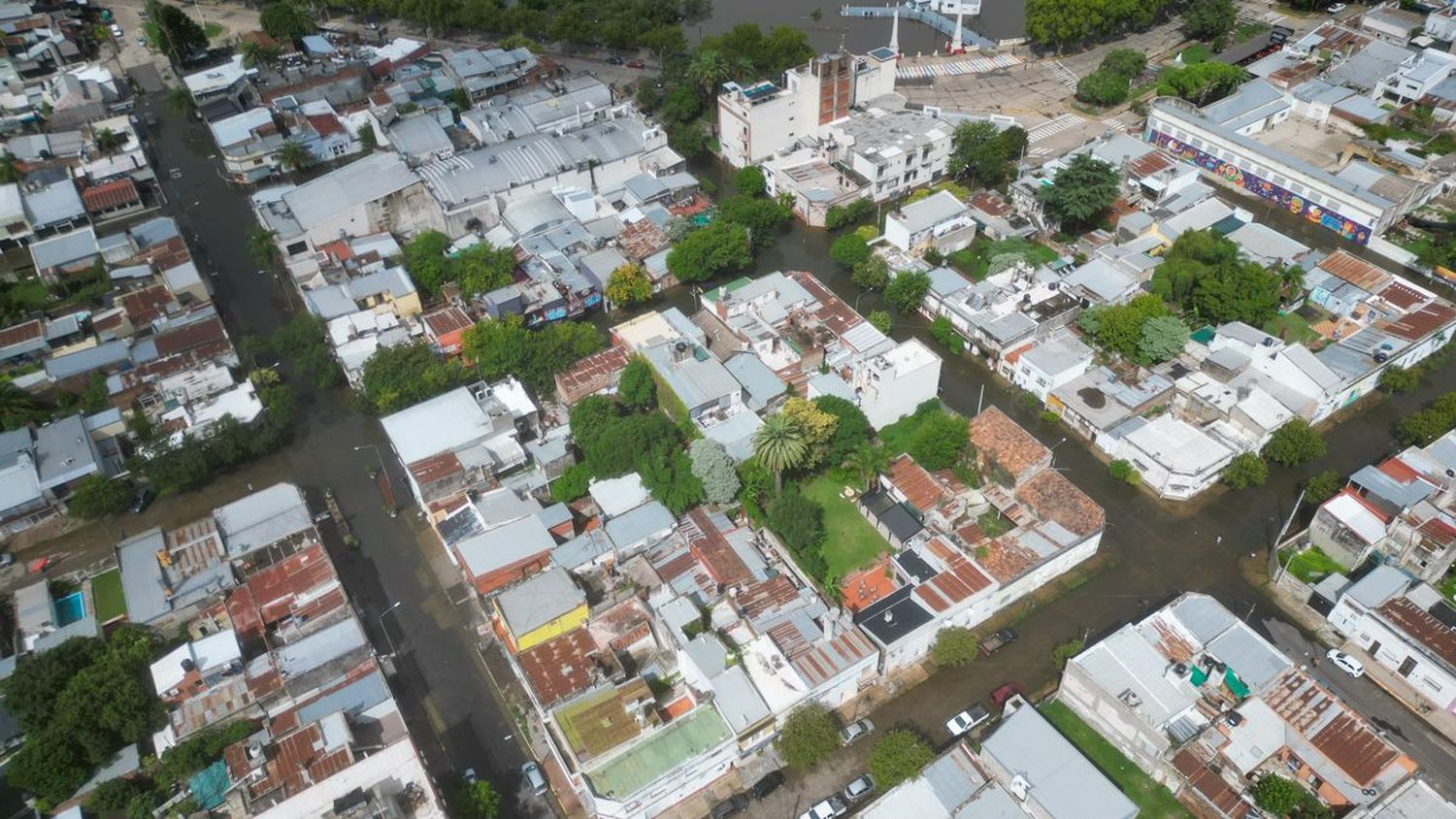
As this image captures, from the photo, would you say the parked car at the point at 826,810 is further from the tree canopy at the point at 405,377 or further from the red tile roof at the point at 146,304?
the red tile roof at the point at 146,304

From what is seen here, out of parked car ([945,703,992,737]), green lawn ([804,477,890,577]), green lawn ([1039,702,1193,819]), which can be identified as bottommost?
green lawn ([1039,702,1193,819])

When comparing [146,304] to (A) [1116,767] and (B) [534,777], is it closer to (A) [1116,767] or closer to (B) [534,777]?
(B) [534,777]

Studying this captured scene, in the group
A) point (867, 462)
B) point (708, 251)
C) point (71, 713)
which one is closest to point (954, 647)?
point (867, 462)

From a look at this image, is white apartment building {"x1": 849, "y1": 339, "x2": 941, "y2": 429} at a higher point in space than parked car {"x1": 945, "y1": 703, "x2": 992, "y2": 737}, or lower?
higher

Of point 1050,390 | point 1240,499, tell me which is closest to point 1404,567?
point 1240,499

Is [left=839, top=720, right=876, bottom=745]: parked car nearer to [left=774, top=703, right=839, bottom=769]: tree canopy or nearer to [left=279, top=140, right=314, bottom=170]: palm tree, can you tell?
[left=774, top=703, right=839, bottom=769]: tree canopy

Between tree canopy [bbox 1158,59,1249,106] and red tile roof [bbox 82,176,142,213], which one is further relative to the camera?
tree canopy [bbox 1158,59,1249,106]

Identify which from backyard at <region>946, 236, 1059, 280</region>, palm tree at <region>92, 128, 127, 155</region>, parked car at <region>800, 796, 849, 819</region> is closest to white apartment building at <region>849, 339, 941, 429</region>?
backyard at <region>946, 236, 1059, 280</region>

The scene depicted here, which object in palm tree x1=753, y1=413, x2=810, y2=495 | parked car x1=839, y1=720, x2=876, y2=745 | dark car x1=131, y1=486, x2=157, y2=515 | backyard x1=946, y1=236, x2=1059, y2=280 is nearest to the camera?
parked car x1=839, y1=720, x2=876, y2=745
